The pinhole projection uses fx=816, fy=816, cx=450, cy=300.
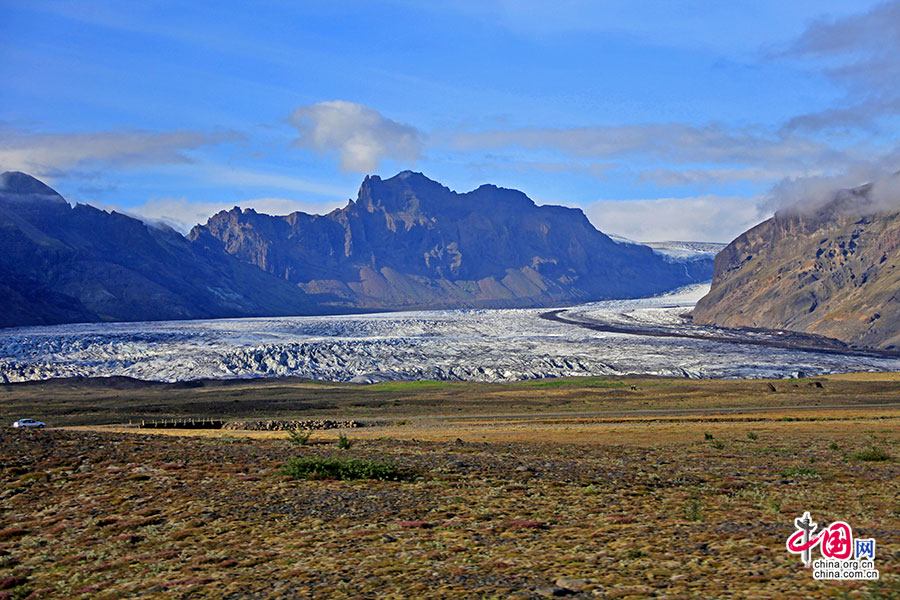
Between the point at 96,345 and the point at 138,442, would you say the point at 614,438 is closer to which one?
the point at 138,442

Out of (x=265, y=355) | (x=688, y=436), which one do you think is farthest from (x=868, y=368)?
(x=688, y=436)

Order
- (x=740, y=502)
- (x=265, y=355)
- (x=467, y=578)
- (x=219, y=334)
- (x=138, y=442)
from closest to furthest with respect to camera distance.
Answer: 1. (x=467, y=578)
2. (x=740, y=502)
3. (x=138, y=442)
4. (x=265, y=355)
5. (x=219, y=334)

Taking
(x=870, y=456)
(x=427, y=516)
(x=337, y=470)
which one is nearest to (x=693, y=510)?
(x=427, y=516)

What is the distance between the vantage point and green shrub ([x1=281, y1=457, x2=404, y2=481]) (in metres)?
19.1

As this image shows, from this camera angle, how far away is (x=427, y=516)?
594 inches

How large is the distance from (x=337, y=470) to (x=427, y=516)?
4.97m

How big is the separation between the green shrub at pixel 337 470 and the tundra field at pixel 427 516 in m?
0.06

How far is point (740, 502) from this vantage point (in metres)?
16.3

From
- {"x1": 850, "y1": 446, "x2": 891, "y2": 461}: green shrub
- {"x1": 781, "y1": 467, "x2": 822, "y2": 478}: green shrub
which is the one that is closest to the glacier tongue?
{"x1": 850, "y1": 446, "x2": 891, "y2": 461}: green shrub

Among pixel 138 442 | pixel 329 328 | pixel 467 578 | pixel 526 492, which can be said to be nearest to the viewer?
pixel 467 578

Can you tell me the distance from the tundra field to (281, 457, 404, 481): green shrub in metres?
0.06

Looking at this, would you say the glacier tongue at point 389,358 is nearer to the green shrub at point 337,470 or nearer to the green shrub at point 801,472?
the green shrub at point 337,470

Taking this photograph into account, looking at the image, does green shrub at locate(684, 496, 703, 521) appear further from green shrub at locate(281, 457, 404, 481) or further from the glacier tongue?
the glacier tongue

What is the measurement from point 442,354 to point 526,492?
112 metres
